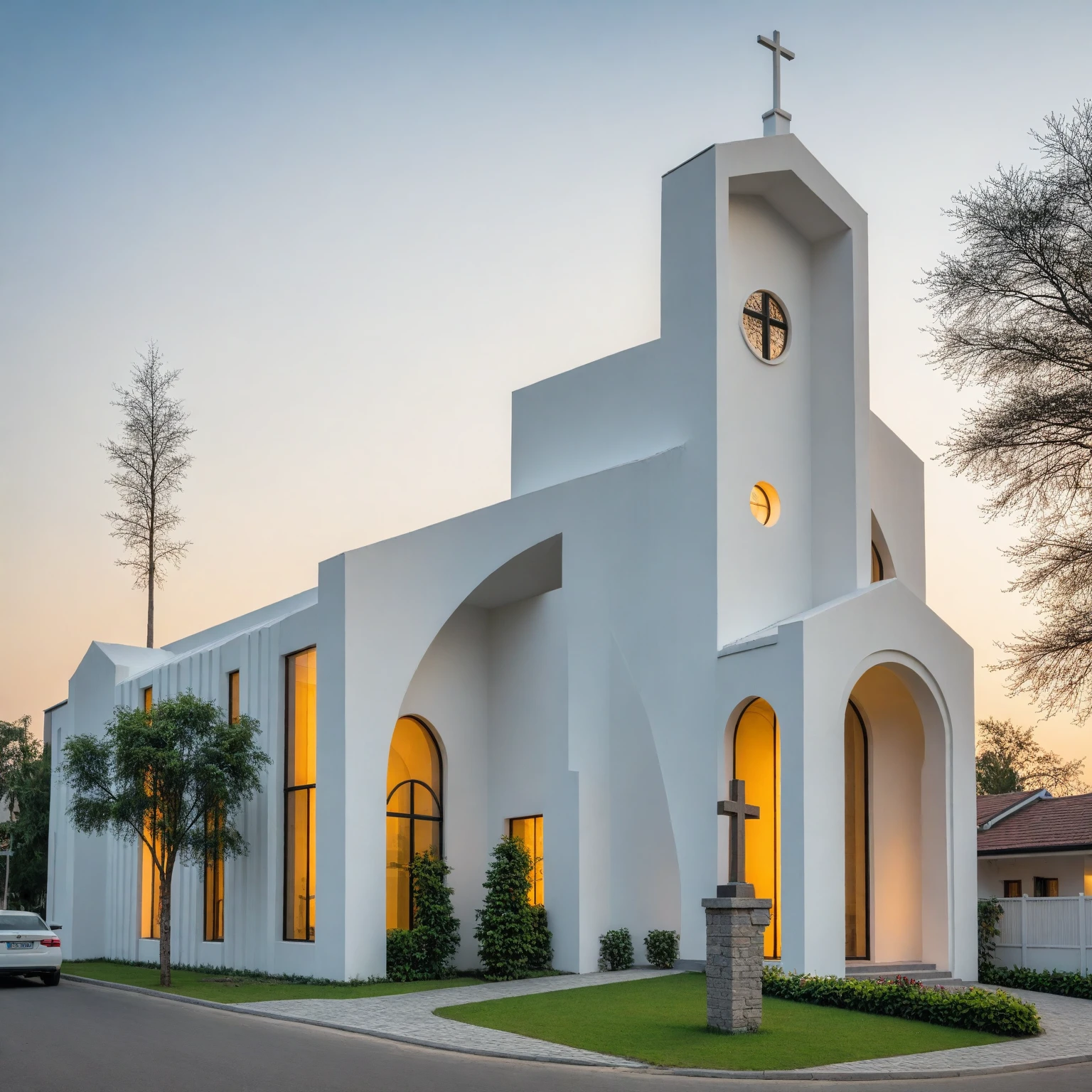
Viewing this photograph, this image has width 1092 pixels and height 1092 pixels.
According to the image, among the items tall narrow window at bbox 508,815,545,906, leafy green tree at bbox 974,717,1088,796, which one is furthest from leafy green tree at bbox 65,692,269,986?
leafy green tree at bbox 974,717,1088,796

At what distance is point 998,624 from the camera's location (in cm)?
3064

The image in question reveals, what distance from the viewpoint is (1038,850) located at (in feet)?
75.2

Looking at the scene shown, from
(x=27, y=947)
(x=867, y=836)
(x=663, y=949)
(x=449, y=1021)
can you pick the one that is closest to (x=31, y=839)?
(x=27, y=947)

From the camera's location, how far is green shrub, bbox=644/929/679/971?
1981 cm

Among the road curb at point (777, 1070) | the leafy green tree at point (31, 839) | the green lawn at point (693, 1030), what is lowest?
the leafy green tree at point (31, 839)

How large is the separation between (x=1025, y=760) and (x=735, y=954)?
52.5 meters

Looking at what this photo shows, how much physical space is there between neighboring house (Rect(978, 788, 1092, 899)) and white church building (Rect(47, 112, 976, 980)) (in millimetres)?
3837

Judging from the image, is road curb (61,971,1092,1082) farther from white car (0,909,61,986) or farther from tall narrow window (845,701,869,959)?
white car (0,909,61,986)

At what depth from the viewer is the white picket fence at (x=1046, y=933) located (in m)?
19.7

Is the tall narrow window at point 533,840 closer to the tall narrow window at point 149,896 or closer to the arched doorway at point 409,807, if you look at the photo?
the arched doorway at point 409,807

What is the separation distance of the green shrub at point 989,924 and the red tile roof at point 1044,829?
2212 millimetres

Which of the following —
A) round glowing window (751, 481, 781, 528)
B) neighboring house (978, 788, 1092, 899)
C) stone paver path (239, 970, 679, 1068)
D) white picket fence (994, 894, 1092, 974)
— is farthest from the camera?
neighboring house (978, 788, 1092, 899)

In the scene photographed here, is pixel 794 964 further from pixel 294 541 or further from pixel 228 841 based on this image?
pixel 294 541

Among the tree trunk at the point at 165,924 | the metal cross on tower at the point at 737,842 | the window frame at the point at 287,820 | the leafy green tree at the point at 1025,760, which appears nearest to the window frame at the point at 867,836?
the metal cross on tower at the point at 737,842
